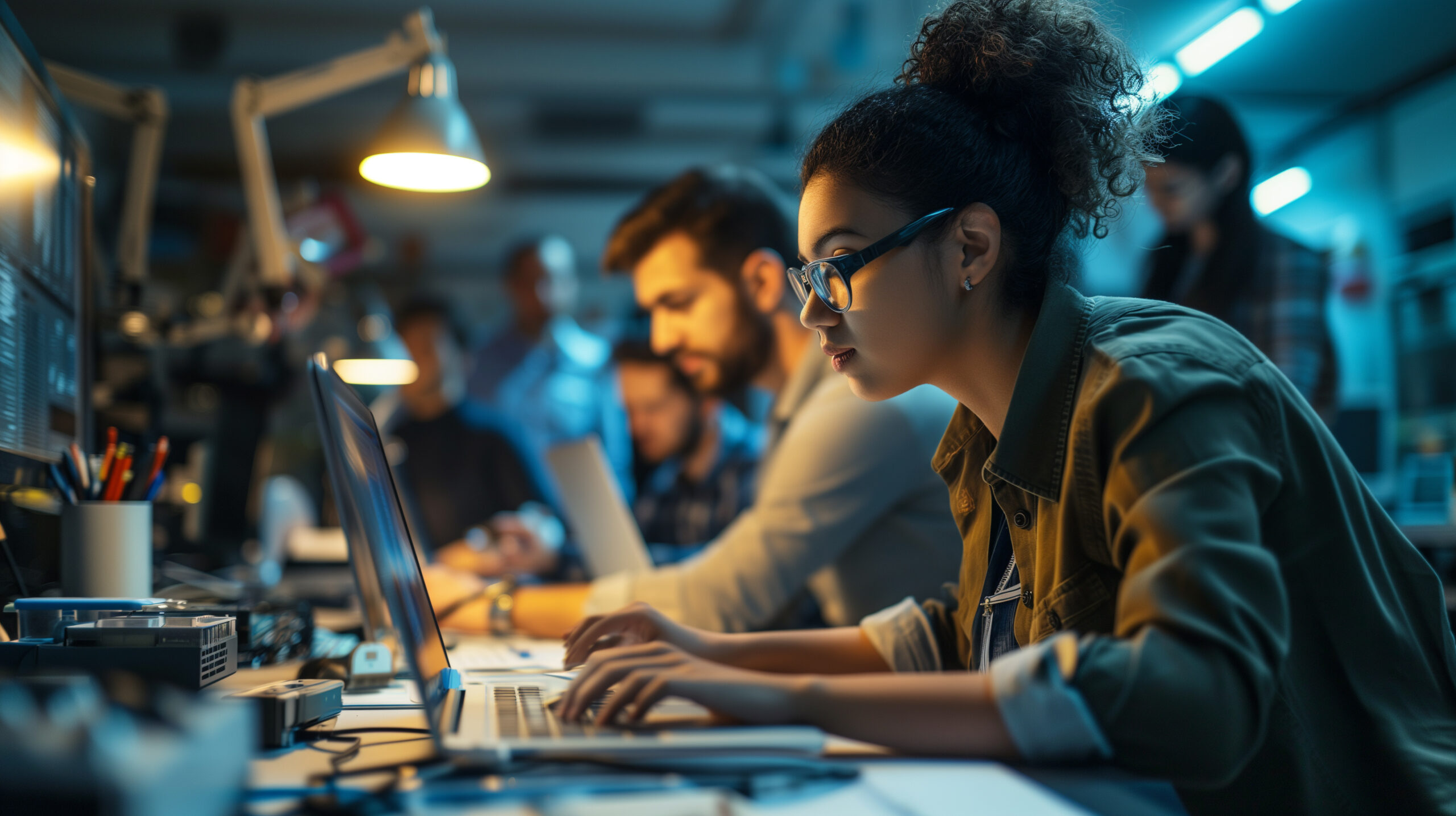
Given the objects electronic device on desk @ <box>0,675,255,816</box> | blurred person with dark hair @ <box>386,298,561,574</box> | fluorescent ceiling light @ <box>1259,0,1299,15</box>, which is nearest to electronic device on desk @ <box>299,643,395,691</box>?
electronic device on desk @ <box>0,675,255,816</box>

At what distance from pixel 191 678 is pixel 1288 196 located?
5570mm

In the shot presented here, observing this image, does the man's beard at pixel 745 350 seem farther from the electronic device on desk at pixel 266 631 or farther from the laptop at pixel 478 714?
the laptop at pixel 478 714

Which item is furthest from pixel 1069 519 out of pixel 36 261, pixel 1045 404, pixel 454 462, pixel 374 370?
pixel 374 370

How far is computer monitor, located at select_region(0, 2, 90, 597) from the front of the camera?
2.97ft

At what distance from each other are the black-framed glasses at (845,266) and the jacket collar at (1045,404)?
0.44ft

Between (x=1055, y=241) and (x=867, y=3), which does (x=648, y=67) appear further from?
(x=1055, y=241)

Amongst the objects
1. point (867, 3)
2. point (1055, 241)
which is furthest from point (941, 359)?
point (867, 3)

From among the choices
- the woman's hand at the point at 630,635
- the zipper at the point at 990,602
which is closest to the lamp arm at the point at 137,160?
the woman's hand at the point at 630,635

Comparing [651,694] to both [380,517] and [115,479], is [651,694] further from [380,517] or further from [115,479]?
[115,479]

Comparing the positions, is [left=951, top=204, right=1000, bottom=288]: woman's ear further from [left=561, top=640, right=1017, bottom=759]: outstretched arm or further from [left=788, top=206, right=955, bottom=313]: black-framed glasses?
[left=561, top=640, right=1017, bottom=759]: outstretched arm

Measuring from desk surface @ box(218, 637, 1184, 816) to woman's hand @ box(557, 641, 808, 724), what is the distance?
0.05m

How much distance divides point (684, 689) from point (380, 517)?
27 centimetres

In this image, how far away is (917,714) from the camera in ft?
1.96

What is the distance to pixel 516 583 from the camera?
157 centimetres
